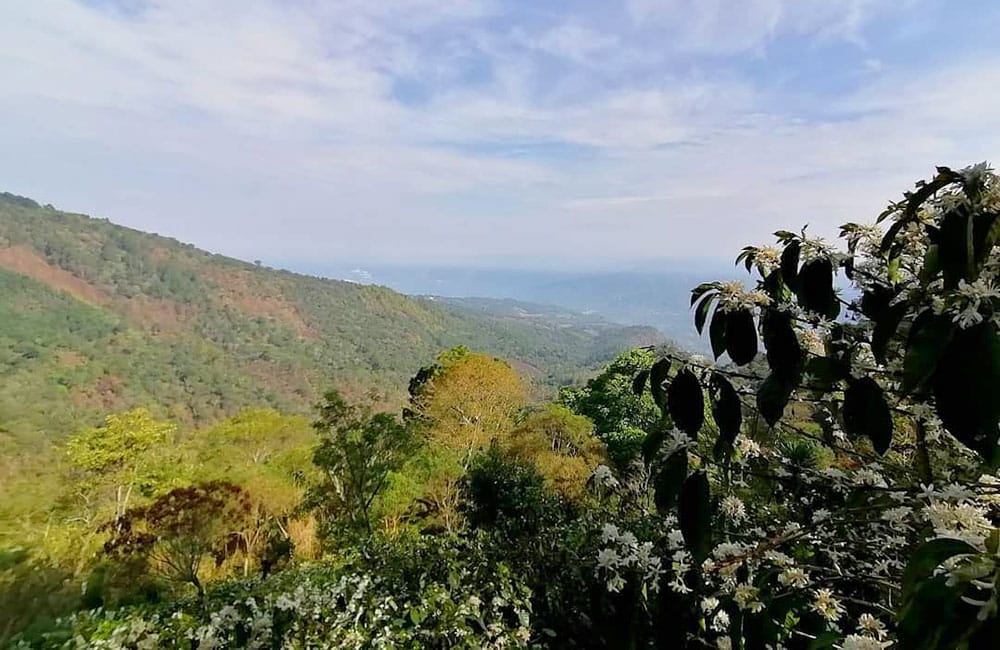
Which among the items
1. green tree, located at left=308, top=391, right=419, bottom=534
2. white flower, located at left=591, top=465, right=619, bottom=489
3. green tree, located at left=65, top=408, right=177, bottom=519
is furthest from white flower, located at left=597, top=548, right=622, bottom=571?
green tree, located at left=65, top=408, right=177, bottom=519

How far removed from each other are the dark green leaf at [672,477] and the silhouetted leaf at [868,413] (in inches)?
7.2

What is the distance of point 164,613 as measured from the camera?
2330mm

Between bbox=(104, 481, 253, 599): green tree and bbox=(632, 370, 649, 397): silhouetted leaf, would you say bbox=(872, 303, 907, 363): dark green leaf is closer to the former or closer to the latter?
bbox=(632, 370, 649, 397): silhouetted leaf

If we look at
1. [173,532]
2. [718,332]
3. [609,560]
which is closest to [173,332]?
[173,532]

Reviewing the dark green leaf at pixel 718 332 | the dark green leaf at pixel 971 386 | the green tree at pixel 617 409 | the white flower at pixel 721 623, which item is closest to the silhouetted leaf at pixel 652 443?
the dark green leaf at pixel 718 332

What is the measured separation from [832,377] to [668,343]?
222 millimetres

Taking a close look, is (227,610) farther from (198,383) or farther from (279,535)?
(198,383)

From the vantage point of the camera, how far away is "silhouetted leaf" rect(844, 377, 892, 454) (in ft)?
2.01

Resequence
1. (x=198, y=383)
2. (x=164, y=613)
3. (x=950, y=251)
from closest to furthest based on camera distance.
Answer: (x=950, y=251) → (x=164, y=613) → (x=198, y=383)

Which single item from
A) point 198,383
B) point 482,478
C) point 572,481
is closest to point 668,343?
point 482,478

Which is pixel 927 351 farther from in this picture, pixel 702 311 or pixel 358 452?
pixel 358 452

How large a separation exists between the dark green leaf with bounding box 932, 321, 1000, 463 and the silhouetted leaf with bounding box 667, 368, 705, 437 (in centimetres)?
25

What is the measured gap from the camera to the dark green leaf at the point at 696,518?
636 mm

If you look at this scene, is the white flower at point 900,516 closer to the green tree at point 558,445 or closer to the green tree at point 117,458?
the green tree at point 558,445
